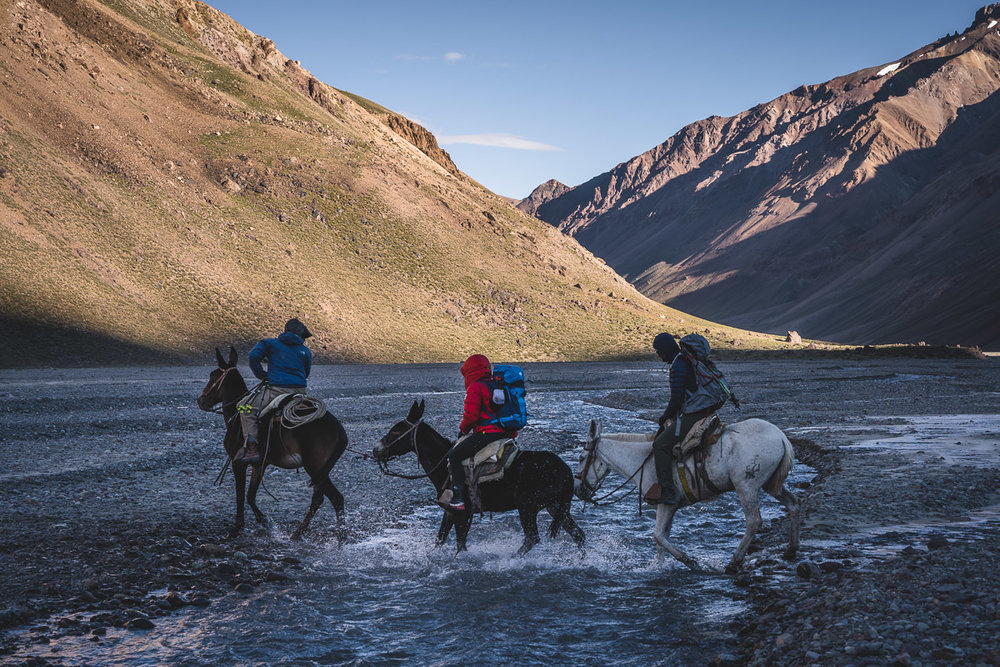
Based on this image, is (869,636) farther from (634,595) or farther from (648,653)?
(634,595)

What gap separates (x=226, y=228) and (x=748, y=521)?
74.3 m

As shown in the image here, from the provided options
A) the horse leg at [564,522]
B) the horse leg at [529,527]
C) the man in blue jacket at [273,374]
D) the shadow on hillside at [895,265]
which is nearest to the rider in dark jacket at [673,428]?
the horse leg at [564,522]

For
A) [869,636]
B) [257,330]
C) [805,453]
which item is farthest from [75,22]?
[869,636]

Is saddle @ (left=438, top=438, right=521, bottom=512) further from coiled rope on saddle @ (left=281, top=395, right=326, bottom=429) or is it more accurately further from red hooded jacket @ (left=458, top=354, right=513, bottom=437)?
coiled rope on saddle @ (left=281, top=395, right=326, bottom=429)

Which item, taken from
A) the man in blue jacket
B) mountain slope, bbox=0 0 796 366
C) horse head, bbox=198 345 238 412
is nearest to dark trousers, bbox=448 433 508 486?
the man in blue jacket

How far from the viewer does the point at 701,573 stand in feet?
28.9

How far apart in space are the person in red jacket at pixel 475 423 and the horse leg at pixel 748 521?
2.94 metres

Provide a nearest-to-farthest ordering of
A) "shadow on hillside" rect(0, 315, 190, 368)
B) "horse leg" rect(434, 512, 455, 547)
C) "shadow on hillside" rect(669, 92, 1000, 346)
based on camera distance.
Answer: "horse leg" rect(434, 512, 455, 547)
"shadow on hillside" rect(0, 315, 190, 368)
"shadow on hillside" rect(669, 92, 1000, 346)

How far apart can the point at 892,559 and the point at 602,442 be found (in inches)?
139

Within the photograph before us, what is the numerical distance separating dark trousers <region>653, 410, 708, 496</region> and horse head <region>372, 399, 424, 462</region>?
3.08 metres

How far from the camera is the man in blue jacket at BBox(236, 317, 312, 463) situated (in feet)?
33.5

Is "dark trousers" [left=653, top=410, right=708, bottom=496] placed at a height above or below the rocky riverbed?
above

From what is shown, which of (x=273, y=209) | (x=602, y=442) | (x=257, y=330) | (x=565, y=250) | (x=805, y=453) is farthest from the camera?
(x=565, y=250)

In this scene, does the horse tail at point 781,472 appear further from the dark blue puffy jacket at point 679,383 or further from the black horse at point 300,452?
the black horse at point 300,452
